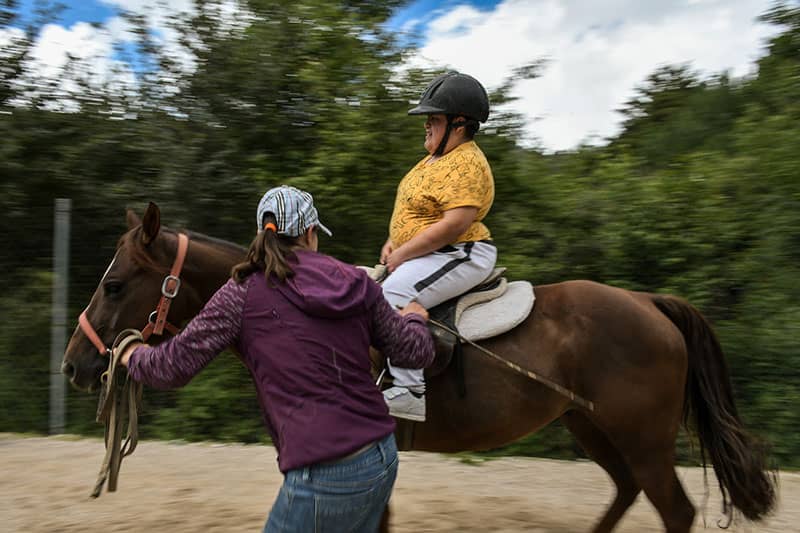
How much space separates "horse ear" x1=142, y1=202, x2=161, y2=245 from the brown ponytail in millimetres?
1152

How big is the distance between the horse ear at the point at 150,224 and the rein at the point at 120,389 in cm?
14

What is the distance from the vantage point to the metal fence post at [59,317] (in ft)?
24.6

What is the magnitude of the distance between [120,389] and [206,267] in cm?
73

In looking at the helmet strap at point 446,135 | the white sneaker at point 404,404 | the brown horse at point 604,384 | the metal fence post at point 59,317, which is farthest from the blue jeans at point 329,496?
the metal fence post at point 59,317

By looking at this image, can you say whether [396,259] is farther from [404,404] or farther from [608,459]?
[608,459]

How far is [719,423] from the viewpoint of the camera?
4055 mm

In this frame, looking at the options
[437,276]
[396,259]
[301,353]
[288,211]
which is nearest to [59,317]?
[396,259]

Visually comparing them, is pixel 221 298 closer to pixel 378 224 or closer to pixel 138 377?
pixel 138 377

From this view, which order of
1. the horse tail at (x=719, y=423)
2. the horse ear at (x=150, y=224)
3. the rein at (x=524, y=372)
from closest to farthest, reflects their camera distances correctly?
the horse ear at (x=150, y=224) < the rein at (x=524, y=372) < the horse tail at (x=719, y=423)

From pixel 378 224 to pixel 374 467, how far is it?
6212 millimetres

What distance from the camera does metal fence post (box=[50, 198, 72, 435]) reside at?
7504 millimetres

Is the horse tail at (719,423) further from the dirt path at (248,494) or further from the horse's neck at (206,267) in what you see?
the horse's neck at (206,267)

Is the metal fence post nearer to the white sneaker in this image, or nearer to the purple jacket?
the white sneaker

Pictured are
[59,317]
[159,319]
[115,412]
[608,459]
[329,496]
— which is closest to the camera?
[329,496]
